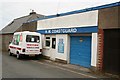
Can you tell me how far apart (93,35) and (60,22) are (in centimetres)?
491

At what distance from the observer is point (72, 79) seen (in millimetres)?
10578

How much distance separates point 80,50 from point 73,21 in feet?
7.39

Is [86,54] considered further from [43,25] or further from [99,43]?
[43,25]

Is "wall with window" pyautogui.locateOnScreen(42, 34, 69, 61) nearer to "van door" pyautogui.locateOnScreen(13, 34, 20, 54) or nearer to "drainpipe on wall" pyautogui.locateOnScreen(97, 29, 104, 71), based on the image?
"van door" pyautogui.locateOnScreen(13, 34, 20, 54)

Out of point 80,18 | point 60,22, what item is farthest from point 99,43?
point 60,22

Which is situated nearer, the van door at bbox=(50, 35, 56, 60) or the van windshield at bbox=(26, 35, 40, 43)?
the van door at bbox=(50, 35, 56, 60)

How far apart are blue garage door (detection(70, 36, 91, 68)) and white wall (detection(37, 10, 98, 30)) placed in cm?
103

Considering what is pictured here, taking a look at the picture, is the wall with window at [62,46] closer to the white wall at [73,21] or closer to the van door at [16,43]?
the white wall at [73,21]

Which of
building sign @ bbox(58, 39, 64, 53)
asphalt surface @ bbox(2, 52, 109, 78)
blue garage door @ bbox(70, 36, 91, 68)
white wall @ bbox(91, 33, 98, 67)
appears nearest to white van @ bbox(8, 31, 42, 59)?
building sign @ bbox(58, 39, 64, 53)

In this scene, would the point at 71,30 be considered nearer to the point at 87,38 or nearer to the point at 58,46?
the point at 87,38

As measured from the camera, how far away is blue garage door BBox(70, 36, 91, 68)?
15.0 metres

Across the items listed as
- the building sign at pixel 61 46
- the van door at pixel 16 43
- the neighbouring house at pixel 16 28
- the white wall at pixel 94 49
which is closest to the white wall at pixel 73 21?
the white wall at pixel 94 49

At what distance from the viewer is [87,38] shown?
50.0 feet

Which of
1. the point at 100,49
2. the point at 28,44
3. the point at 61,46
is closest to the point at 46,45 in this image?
the point at 28,44
